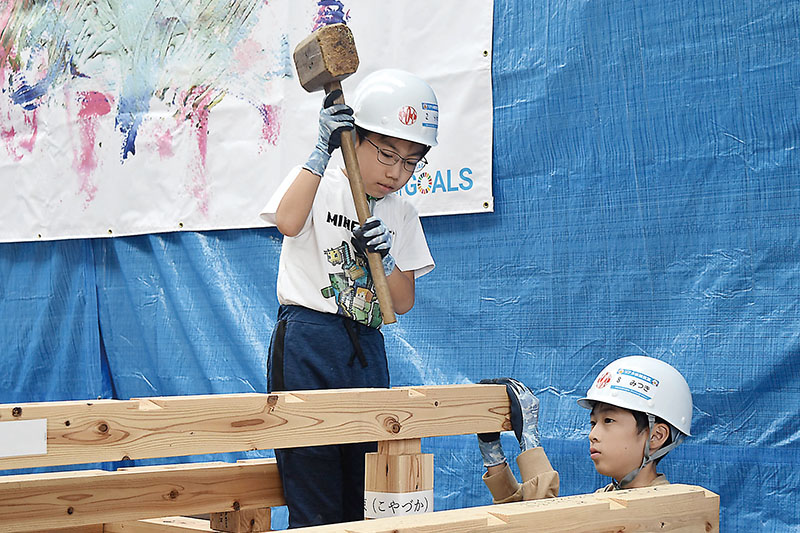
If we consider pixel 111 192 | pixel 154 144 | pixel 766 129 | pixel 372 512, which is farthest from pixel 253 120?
pixel 372 512

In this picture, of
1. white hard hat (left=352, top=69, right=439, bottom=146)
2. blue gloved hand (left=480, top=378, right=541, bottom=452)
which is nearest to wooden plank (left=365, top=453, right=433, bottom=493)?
blue gloved hand (left=480, top=378, right=541, bottom=452)

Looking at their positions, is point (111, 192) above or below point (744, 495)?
above

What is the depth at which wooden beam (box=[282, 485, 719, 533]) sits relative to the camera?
1.02 m

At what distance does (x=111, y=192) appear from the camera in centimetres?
417

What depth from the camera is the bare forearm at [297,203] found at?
220cm

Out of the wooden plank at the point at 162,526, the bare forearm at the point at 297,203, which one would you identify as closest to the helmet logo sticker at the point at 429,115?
the bare forearm at the point at 297,203

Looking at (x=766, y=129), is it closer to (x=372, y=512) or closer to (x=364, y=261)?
(x=364, y=261)

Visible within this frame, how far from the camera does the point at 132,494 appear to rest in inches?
85.7

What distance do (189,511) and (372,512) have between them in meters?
0.62

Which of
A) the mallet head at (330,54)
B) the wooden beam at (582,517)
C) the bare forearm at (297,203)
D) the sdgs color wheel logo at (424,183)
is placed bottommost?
the wooden beam at (582,517)

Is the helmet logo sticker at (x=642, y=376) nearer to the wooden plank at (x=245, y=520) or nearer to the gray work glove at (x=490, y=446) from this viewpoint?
the gray work glove at (x=490, y=446)

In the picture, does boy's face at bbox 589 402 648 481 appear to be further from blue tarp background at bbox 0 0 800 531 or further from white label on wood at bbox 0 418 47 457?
white label on wood at bbox 0 418 47 457

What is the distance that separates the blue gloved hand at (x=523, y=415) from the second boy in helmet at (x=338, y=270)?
1.24ft

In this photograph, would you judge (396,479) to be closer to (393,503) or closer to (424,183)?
(393,503)
